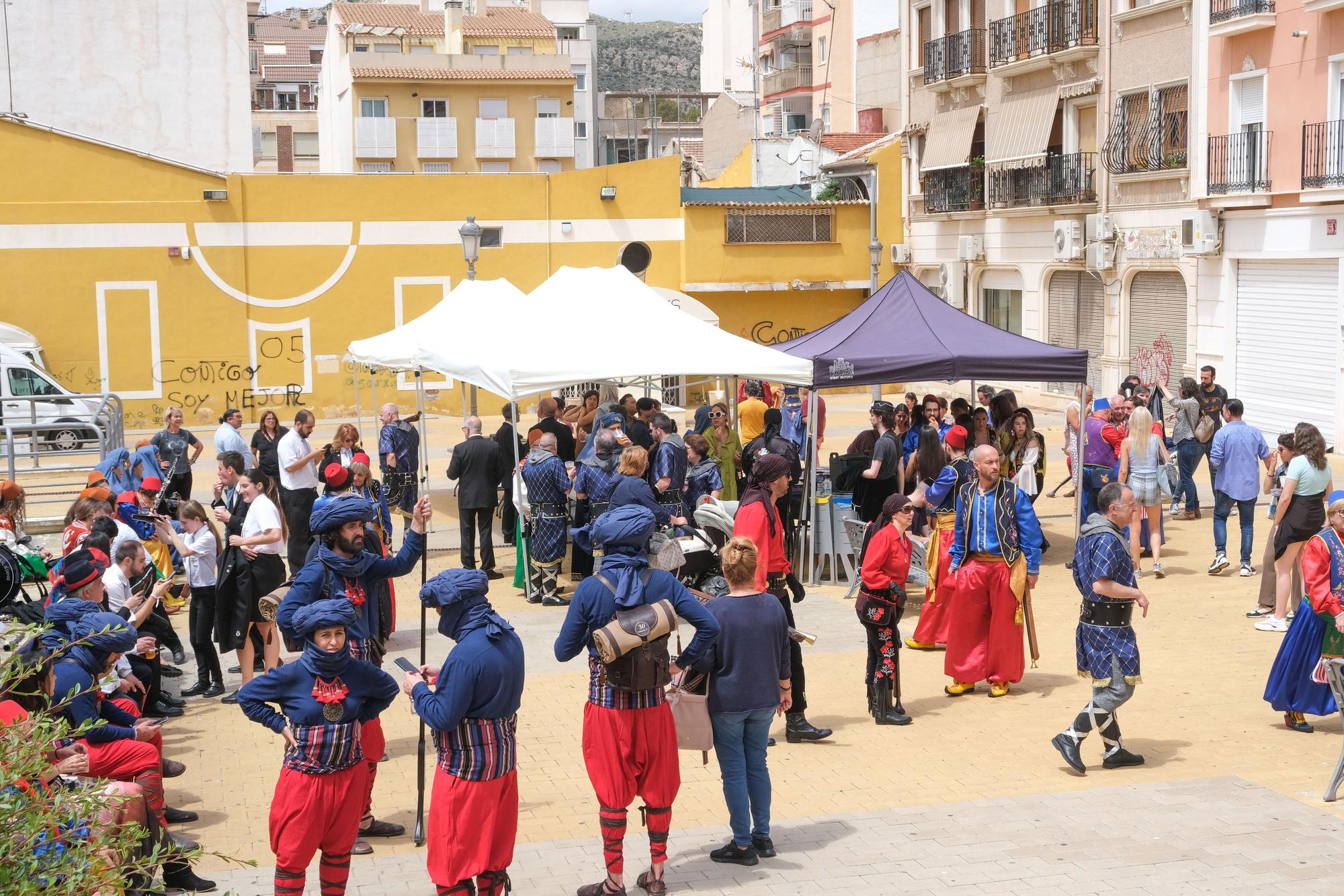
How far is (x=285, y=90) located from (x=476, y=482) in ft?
215

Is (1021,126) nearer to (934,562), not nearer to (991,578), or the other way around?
(934,562)

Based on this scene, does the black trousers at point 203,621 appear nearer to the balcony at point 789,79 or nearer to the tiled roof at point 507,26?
the tiled roof at point 507,26

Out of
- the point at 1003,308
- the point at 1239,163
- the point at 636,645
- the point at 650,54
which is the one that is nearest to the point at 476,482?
the point at 636,645

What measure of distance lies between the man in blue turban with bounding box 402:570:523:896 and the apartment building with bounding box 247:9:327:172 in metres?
61.1

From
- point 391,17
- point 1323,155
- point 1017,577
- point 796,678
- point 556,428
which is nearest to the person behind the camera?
point 796,678

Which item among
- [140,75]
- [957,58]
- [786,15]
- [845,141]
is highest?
[786,15]

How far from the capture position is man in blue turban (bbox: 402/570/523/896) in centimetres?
555

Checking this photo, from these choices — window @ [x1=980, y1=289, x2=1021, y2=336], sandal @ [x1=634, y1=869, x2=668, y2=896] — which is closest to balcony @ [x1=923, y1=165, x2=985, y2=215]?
window @ [x1=980, y1=289, x2=1021, y2=336]

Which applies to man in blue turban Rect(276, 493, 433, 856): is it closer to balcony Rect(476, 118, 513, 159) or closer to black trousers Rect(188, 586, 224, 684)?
black trousers Rect(188, 586, 224, 684)

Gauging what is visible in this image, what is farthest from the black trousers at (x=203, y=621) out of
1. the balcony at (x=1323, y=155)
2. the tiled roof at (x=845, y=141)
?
the tiled roof at (x=845, y=141)

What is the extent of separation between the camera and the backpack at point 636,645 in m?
6.10

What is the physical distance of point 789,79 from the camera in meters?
58.1

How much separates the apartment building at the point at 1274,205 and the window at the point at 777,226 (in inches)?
422

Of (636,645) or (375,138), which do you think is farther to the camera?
(375,138)
